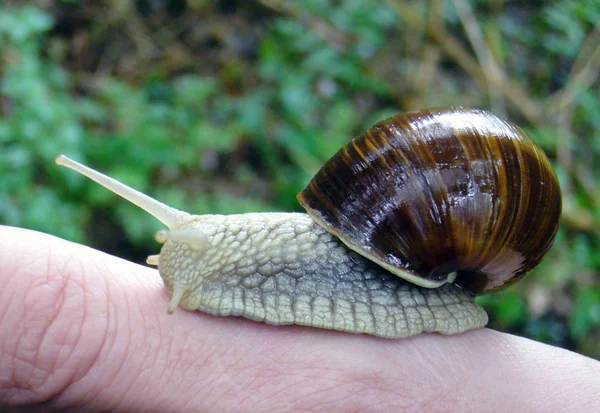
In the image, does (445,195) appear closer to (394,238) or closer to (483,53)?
(394,238)

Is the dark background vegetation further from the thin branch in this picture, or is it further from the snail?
the snail

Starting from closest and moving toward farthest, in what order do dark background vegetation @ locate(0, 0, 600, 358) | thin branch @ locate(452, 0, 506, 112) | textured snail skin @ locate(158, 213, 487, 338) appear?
textured snail skin @ locate(158, 213, 487, 338)
dark background vegetation @ locate(0, 0, 600, 358)
thin branch @ locate(452, 0, 506, 112)

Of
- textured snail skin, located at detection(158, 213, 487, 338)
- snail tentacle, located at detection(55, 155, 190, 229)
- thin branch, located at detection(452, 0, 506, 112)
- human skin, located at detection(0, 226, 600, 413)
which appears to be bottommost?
human skin, located at detection(0, 226, 600, 413)

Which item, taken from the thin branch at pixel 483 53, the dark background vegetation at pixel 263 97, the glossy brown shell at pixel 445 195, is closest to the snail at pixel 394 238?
the glossy brown shell at pixel 445 195

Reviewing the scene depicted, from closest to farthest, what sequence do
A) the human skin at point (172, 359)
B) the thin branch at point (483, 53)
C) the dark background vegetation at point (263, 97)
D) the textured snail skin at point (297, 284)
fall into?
the human skin at point (172, 359) → the textured snail skin at point (297, 284) → the dark background vegetation at point (263, 97) → the thin branch at point (483, 53)

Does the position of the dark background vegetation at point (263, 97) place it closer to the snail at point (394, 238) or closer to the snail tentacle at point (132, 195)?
the snail tentacle at point (132, 195)

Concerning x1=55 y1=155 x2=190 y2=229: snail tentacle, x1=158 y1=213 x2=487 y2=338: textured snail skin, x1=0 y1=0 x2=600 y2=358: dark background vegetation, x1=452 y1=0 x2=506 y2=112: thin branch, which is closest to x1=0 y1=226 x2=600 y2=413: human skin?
x1=158 y1=213 x2=487 y2=338: textured snail skin

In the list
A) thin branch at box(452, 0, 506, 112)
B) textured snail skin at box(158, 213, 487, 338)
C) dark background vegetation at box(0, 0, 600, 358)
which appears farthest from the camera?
thin branch at box(452, 0, 506, 112)
